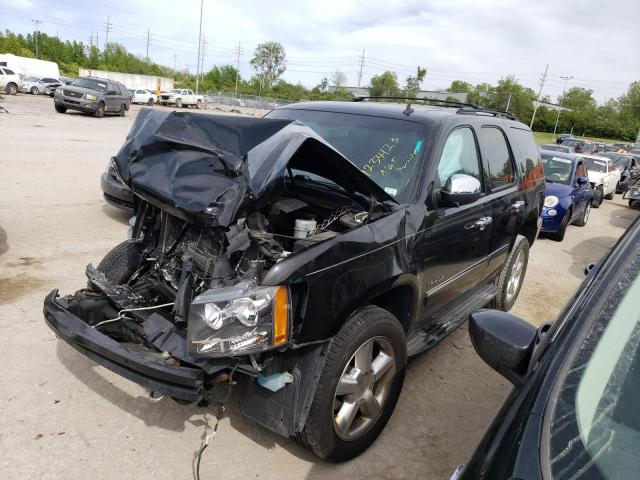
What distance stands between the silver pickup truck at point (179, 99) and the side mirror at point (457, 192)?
44004 mm

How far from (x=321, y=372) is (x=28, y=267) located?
12.4 ft

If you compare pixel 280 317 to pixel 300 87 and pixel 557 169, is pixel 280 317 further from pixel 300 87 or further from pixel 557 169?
pixel 300 87

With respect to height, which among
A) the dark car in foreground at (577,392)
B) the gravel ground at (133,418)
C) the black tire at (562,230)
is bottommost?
the gravel ground at (133,418)

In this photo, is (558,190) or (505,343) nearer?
(505,343)

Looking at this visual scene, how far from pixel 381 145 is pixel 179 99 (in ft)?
146

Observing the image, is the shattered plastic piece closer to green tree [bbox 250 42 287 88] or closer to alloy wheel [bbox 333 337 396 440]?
alloy wheel [bbox 333 337 396 440]

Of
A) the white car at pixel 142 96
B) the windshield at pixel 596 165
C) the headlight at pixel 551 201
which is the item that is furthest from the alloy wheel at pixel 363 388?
the white car at pixel 142 96

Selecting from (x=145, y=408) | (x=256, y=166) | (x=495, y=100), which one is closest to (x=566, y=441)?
(x=256, y=166)

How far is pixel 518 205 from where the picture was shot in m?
4.63

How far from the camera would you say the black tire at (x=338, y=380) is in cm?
238

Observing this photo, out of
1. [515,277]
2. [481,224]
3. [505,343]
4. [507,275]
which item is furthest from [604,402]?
[515,277]

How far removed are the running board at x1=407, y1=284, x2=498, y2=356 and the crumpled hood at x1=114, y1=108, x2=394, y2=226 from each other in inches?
42.9

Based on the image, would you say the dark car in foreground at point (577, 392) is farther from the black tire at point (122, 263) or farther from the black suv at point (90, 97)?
the black suv at point (90, 97)

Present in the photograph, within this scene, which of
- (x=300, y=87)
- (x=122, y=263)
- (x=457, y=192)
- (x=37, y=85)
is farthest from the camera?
(x=300, y=87)
